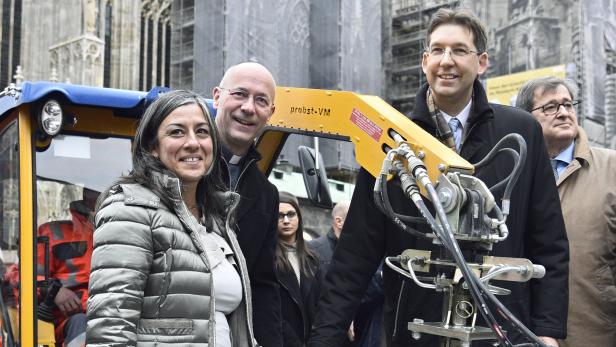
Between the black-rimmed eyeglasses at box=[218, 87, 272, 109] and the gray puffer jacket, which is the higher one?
the black-rimmed eyeglasses at box=[218, 87, 272, 109]

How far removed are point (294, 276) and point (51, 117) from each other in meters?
1.74

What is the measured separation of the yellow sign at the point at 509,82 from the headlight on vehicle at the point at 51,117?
17.5 metres

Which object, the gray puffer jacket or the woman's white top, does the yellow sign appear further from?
the gray puffer jacket

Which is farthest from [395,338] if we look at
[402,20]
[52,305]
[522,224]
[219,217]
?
[402,20]

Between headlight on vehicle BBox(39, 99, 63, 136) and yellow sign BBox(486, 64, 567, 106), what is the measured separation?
57.5 ft

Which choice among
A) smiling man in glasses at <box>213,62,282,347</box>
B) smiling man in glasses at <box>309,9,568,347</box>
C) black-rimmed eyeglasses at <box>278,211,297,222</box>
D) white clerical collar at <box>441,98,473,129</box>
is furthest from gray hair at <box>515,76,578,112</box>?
black-rimmed eyeglasses at <box>278,211,297,222</box>

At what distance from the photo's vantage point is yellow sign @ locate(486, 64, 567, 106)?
20.1m

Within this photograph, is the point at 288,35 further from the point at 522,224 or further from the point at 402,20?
the point at 522,224

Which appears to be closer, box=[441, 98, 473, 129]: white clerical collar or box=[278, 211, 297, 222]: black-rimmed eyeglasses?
box=[441, 98, 473, 129]: white clerical collar

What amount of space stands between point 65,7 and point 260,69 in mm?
22135

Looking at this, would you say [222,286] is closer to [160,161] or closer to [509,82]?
[160,161]

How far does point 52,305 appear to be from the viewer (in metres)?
4.04

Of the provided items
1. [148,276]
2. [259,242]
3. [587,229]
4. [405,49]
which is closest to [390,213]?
[148,276]

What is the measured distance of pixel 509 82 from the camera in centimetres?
2038
